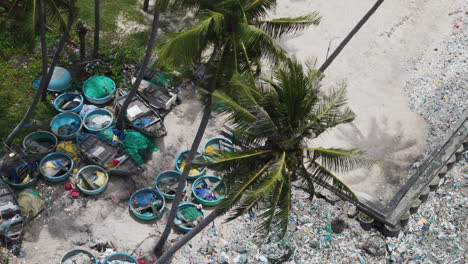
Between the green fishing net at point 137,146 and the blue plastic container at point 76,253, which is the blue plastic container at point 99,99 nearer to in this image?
the green fishing net at point 137,146

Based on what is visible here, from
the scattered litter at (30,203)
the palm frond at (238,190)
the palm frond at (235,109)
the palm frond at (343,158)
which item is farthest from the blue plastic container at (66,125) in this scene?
the palm frond at (343,158)

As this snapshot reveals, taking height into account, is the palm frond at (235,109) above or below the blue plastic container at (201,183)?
above

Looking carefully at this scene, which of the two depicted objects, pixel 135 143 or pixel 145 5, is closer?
pixel 135 143

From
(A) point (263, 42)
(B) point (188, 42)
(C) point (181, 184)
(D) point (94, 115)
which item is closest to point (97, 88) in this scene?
(D) point (94, 115)

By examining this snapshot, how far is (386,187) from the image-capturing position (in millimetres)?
19812

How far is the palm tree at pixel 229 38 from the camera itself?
11.6 m

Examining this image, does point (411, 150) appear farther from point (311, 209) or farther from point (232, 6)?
point (232, 6)

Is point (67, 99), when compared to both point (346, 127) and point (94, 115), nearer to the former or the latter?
point (94, 115)

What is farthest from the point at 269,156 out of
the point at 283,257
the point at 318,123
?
the point at 283,257

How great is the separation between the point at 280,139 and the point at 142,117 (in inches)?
405

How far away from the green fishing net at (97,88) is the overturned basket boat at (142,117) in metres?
0.55

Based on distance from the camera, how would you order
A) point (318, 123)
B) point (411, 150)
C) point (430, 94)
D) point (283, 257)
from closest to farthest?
point (318, 123), point (283, 257), point (411, 150), point (430, 94)

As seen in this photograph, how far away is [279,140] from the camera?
11.3 metres

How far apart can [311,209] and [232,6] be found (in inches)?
366
